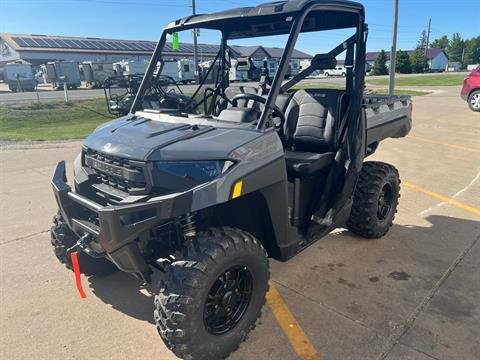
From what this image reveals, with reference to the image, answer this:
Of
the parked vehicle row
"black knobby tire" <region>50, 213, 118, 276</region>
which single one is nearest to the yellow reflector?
"black knobby tire" <region>50, 213, 118, 276</region>

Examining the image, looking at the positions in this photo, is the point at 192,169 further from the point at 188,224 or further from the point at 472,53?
the point at 472,53

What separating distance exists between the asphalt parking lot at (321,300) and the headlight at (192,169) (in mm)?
1185

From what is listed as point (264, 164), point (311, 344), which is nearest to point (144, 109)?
point (264, 164)

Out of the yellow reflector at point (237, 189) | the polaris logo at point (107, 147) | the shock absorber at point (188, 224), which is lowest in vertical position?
the shock absorber at point (188, 224)

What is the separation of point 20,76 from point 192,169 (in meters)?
32.6

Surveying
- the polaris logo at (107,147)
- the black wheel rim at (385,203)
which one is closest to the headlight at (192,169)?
the polaris logo at (107,147)

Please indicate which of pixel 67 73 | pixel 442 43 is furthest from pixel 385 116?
pixel 442 43

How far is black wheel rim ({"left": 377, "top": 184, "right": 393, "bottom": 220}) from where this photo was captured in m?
4.16

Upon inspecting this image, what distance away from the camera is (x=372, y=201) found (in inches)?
152

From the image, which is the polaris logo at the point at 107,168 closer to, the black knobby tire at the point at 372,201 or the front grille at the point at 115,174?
the front grille at the point at 115,174

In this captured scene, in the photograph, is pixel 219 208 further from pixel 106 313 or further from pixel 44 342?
pixel 44 342

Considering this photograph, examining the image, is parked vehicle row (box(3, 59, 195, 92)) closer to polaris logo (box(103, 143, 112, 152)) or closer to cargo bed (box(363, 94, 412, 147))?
cargo bed (box(363, 94, 412, 147))

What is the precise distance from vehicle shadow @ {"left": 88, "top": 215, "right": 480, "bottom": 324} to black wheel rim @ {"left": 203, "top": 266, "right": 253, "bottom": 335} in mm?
615

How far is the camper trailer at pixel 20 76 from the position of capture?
1162 inches
